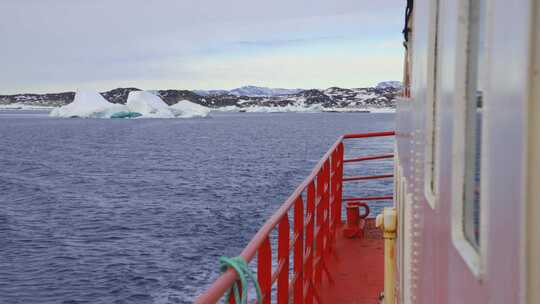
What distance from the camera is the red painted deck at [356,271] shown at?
17.2 ft

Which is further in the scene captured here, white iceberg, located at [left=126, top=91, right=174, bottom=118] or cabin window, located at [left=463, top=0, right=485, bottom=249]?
white iceberg, located at [left=126, top=91, right=174, bottom=118]

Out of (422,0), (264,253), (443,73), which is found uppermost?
(422,0)

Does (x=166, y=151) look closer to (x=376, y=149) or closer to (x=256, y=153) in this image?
(x=256, y=153)

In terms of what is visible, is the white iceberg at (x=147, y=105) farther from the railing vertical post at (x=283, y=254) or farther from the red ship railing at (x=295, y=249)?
the railing vertical post at (x=283, y=254)

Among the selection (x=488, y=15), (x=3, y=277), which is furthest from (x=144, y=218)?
(x=488, y=15)

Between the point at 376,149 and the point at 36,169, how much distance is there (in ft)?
81.9

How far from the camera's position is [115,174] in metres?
42.4

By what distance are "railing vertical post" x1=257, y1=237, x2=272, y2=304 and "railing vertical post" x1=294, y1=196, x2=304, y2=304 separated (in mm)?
823

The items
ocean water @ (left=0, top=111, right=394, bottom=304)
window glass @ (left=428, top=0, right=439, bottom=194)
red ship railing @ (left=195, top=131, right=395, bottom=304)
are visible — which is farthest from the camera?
ocean water @ (left=0, top=111, right=394, bottom=304)

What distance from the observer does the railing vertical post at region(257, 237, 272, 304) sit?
102 inches

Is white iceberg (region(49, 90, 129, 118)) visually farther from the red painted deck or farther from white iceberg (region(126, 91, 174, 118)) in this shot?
the red painted deck

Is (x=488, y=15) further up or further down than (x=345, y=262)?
further up

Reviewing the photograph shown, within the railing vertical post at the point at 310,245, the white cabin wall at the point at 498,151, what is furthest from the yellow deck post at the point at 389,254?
the white cabin wall at the point at 498,151

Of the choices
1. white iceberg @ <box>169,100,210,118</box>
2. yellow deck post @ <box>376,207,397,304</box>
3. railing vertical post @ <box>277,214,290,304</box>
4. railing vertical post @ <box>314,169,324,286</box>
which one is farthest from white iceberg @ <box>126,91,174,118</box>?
railing vertical post @ <box>277,214,290,304</box>
